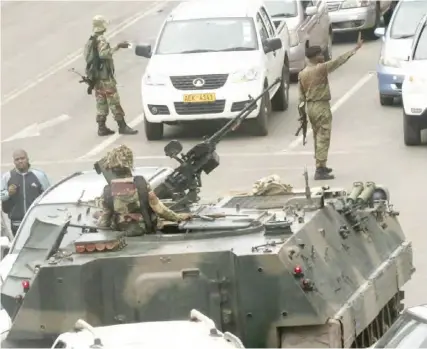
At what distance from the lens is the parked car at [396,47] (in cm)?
2691

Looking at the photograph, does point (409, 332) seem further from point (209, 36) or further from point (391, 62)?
point (391, 62)

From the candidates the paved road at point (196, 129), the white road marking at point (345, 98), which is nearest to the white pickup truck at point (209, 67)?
the paved road at point (196, 129)

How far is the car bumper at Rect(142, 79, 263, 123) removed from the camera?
25000mm

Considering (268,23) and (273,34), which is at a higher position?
(268,23)

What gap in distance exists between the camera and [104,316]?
12172 mm

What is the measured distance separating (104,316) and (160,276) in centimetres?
48

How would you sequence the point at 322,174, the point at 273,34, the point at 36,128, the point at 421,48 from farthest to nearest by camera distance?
the point at 36,128, the point at 273,34, the point at 421,48, the point at 322,174

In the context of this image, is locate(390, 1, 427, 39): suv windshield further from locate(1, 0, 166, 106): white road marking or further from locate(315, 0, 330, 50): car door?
locate(1, 0, 166, 106): white road marking

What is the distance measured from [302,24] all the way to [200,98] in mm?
6561

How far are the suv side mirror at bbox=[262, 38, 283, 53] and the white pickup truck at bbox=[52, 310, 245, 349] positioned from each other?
14.9 meters

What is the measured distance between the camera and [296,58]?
99.2 feet

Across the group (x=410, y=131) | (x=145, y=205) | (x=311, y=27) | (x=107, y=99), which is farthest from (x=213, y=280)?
(x=311, y=27)

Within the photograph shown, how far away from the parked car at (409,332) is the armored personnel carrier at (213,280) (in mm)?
1597

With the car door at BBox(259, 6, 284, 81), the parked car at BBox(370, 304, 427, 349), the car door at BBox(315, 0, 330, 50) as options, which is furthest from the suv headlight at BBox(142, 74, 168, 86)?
the parked car at BBox(370, 304, 427, 349)
